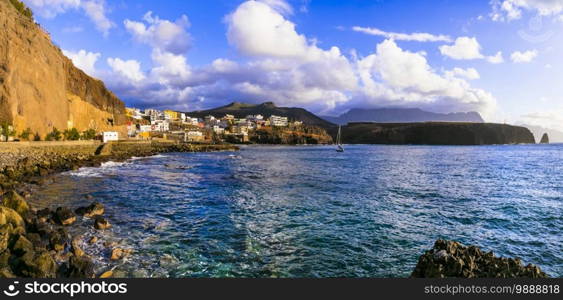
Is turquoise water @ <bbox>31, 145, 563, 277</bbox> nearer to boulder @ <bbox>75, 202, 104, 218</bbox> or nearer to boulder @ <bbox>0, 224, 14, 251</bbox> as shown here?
boulder @ <bbox>75, 202, 104, 218</bbox>

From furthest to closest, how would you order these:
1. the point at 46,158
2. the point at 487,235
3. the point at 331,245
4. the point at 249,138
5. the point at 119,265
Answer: the point at 249,138
the point at 46,158
the point at 487,235
the point at 331,245
the point at 119,265

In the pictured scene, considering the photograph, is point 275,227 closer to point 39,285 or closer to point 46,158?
point 39,285

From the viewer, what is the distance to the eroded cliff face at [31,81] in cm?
5334

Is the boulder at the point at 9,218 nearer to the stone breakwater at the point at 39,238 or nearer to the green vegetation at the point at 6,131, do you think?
the stone breakwater at the point at 39,238

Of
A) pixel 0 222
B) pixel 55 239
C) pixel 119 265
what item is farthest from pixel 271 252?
pixel 0 222

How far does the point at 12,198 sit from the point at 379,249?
65.4 ft

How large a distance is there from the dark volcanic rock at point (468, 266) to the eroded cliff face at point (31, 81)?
68555 millimetres

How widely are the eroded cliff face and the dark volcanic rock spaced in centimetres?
6856

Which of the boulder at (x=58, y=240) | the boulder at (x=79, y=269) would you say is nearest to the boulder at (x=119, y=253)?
the boulder at (x=79, y=269)

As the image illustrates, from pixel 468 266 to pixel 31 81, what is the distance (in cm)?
8123

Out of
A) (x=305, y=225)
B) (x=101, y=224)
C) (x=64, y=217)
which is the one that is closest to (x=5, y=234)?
(x=101, y=224)

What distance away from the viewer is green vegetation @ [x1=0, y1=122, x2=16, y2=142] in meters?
48.3

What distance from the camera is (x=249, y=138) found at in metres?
194

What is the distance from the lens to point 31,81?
62.1 meters
